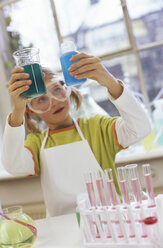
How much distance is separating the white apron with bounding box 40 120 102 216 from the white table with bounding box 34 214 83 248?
0.16m

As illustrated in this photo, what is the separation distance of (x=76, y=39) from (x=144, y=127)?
3.52 feet

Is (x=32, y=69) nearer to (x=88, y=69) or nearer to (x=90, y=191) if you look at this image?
(x=88, y=69)

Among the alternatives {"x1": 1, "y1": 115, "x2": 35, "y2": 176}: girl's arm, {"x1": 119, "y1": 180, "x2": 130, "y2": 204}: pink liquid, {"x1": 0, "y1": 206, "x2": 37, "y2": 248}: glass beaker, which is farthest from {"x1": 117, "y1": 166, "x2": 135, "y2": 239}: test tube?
{"x1": 1, "y1": 115, "x2": 35, "y2": 176}: girl's arm

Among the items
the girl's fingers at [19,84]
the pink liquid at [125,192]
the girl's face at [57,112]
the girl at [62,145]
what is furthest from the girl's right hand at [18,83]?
the pink liquid at [125,192]

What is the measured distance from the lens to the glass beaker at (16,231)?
951 millimetres

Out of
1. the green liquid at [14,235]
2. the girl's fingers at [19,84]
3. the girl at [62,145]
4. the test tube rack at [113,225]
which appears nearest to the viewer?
the test tube rack at [113,225]

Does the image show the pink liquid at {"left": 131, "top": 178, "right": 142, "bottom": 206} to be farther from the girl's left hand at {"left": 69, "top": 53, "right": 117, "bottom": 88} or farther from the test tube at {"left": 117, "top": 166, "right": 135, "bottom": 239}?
the girl's left hand at {"left": 69, "top": 53, "right": 117, "bottom": 88}

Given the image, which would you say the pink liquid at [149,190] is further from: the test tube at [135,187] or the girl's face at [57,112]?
the girl's face at [57,112]

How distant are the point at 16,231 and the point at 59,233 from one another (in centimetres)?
17

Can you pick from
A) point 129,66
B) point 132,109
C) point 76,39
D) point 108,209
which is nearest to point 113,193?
point 108,209

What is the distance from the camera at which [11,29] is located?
2.24 metres

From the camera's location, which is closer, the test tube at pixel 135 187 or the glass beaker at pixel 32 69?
the test tube at pixel 135 187

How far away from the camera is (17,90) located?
1111 millimetres

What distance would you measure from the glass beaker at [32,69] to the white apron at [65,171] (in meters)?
0.41
